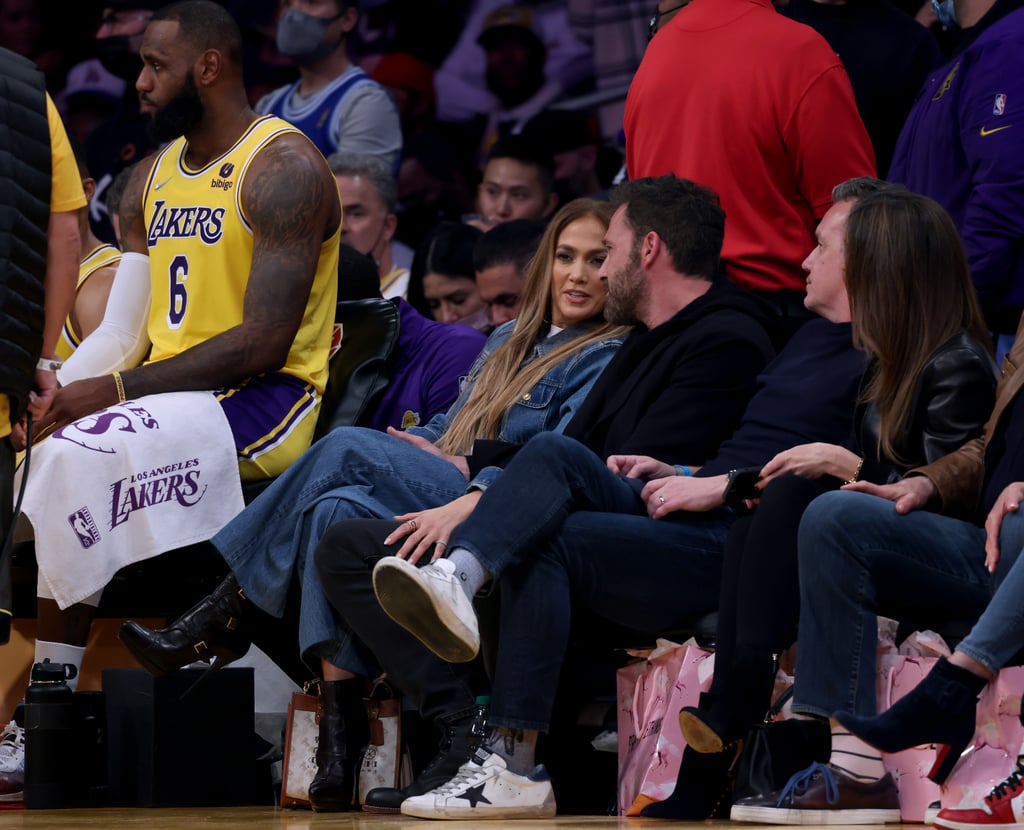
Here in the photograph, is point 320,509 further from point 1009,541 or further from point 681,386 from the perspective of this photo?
point 1009,541

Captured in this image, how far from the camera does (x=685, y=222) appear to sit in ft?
13.1

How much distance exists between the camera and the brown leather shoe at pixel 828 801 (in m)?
2.96

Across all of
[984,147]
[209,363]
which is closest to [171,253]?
[209,363]

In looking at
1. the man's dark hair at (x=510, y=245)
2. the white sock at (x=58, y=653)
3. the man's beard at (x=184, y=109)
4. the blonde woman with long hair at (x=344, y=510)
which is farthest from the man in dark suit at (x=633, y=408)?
the man's beard at (x=184, y=109)

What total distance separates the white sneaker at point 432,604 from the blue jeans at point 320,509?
602 millimetres

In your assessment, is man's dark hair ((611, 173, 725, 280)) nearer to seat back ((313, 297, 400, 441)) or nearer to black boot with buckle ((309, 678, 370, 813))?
seat back ((313, 297, 400, 441))

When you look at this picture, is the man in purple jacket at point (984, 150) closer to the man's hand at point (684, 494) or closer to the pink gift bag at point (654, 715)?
the man's hand at point (684, 494)

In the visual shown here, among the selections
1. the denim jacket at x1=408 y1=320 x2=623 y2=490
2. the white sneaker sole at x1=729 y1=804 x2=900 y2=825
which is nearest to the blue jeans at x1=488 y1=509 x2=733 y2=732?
the white sneaker sole at x1=729 y1=804 x2=900 y2=825

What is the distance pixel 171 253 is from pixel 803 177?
1.69m

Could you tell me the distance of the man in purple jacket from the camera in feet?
12.7

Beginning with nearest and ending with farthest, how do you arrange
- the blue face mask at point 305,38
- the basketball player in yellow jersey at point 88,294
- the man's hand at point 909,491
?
the man's hand at point 909,491
the basketball player in yellow jersey at point 88,294
the blue face mask at point 305,38

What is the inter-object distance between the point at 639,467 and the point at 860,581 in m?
0.69

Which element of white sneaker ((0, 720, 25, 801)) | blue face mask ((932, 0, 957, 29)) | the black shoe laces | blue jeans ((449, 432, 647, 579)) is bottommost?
white sneaker ((0, 720, 25, 801))

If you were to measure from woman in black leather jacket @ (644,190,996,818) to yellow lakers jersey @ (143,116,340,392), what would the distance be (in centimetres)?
165
